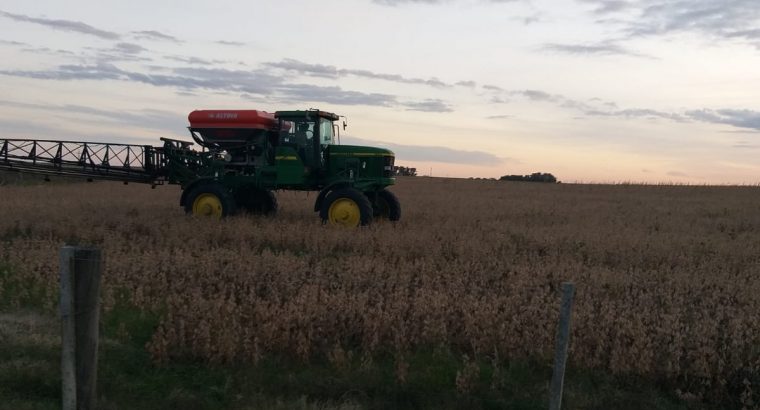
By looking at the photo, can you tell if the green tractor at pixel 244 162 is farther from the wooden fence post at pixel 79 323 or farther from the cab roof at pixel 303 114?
the wooden fence post at pixel 79 323

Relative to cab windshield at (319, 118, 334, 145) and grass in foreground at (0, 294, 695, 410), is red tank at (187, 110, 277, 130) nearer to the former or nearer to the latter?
cab windshield at (319, 118, 334, 145)

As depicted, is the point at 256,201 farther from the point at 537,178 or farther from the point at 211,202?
the point at 537,178

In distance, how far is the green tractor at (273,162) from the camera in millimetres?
14898

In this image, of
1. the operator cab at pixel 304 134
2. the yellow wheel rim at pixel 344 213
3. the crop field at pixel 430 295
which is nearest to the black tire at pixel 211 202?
the crop field at pixel 430 295

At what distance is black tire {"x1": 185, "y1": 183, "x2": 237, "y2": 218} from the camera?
14.9 m

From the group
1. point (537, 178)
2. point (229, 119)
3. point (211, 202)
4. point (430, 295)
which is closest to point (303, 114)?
point (229, 119)

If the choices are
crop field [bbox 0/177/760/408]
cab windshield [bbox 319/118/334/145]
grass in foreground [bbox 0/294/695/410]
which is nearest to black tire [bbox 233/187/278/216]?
cab windshield [bbox 319/118/334/145]

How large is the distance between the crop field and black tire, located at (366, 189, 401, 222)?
228cm

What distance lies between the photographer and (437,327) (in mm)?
6211

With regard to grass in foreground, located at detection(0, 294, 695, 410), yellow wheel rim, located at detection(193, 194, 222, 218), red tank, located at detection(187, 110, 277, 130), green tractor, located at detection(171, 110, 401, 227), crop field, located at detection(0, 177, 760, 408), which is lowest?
grass in foreground, located at detection(0, 294, 695, 410)

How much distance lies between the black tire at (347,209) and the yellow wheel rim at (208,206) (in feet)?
8.07

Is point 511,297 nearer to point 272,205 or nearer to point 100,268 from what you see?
point 100,268

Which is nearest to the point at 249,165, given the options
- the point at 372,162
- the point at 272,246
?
the point at 372,162

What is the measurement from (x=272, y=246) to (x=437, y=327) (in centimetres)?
612
